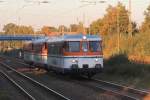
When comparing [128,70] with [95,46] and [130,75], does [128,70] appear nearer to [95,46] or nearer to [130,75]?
[130,75]

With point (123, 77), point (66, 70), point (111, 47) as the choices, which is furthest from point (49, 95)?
point (111, 47)

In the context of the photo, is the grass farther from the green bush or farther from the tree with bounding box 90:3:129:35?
the tree with bounding box 90:3:129:35

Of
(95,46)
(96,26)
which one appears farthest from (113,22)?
(95,46)

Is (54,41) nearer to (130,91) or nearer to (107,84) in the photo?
(107,84)

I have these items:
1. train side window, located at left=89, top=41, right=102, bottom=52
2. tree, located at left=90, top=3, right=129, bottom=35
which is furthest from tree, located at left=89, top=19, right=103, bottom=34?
train side window, located at left=89, top=41, right=102, bottom=52

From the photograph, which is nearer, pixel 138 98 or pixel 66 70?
pixel 138 98

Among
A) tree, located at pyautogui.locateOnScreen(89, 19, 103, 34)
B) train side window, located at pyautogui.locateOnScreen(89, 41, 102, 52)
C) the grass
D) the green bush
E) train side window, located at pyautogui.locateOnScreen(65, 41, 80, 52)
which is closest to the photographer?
the grass

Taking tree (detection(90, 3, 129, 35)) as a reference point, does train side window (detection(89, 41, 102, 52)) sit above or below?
below

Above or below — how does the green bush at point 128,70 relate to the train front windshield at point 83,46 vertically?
below

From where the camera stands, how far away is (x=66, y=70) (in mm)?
30250

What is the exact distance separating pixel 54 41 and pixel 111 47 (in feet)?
94.1

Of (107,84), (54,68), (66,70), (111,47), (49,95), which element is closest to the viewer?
(49,95)

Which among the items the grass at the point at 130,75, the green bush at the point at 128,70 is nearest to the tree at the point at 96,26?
the green bush at the point at 128,70

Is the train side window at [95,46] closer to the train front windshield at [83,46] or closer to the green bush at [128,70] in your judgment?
the train front windshield at [83,46]
